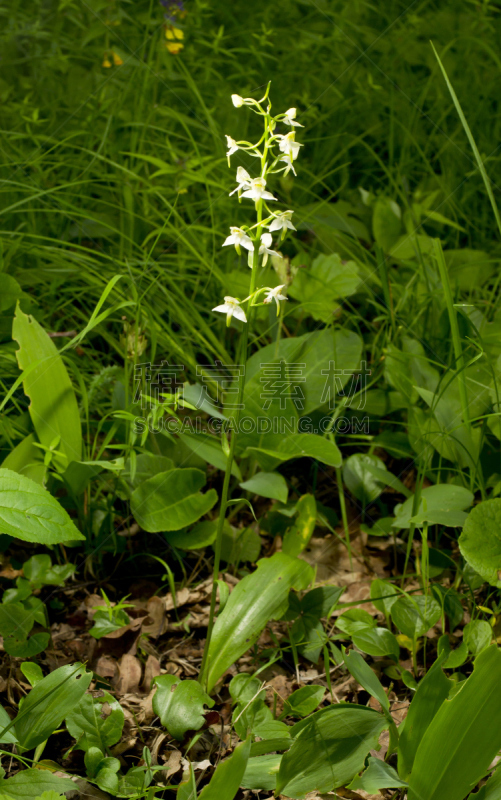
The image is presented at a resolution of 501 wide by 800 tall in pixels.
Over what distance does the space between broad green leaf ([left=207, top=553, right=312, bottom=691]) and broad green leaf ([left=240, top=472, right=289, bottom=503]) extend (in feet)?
0.55

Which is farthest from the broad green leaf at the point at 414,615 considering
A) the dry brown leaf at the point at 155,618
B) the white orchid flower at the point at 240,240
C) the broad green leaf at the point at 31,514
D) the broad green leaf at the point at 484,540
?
the white orchid flower at the point at 240,240

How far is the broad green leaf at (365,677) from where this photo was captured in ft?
3.66

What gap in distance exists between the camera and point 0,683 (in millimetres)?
1340

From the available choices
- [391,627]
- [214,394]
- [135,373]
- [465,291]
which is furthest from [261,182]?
[465,291]

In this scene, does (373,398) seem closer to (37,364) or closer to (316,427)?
(316,427)

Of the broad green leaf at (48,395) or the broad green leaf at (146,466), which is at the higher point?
the broad green leaf at (48,395)

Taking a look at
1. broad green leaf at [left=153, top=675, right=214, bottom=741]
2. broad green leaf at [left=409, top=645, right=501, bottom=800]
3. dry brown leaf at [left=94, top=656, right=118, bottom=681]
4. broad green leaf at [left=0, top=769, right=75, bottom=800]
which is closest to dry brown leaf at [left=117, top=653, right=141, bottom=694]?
dry brown leaf at [left=94, top=656, right=118, bottom=681]

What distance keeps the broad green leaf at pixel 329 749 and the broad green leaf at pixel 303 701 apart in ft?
0.47

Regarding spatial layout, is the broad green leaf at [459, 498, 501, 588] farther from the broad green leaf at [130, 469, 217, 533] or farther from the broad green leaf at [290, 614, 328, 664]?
the broad green leaf at [130, 469, 217, 533]

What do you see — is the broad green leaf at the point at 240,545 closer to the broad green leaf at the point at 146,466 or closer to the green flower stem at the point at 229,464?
the broad green leaf at the point at 146,466

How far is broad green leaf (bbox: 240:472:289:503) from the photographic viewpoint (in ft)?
4.93

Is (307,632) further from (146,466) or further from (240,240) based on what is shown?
(240,240)

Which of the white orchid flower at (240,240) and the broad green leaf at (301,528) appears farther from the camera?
the broad green leaf at (301,528)

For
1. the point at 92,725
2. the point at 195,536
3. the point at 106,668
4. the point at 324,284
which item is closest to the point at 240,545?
the point at 195,536
